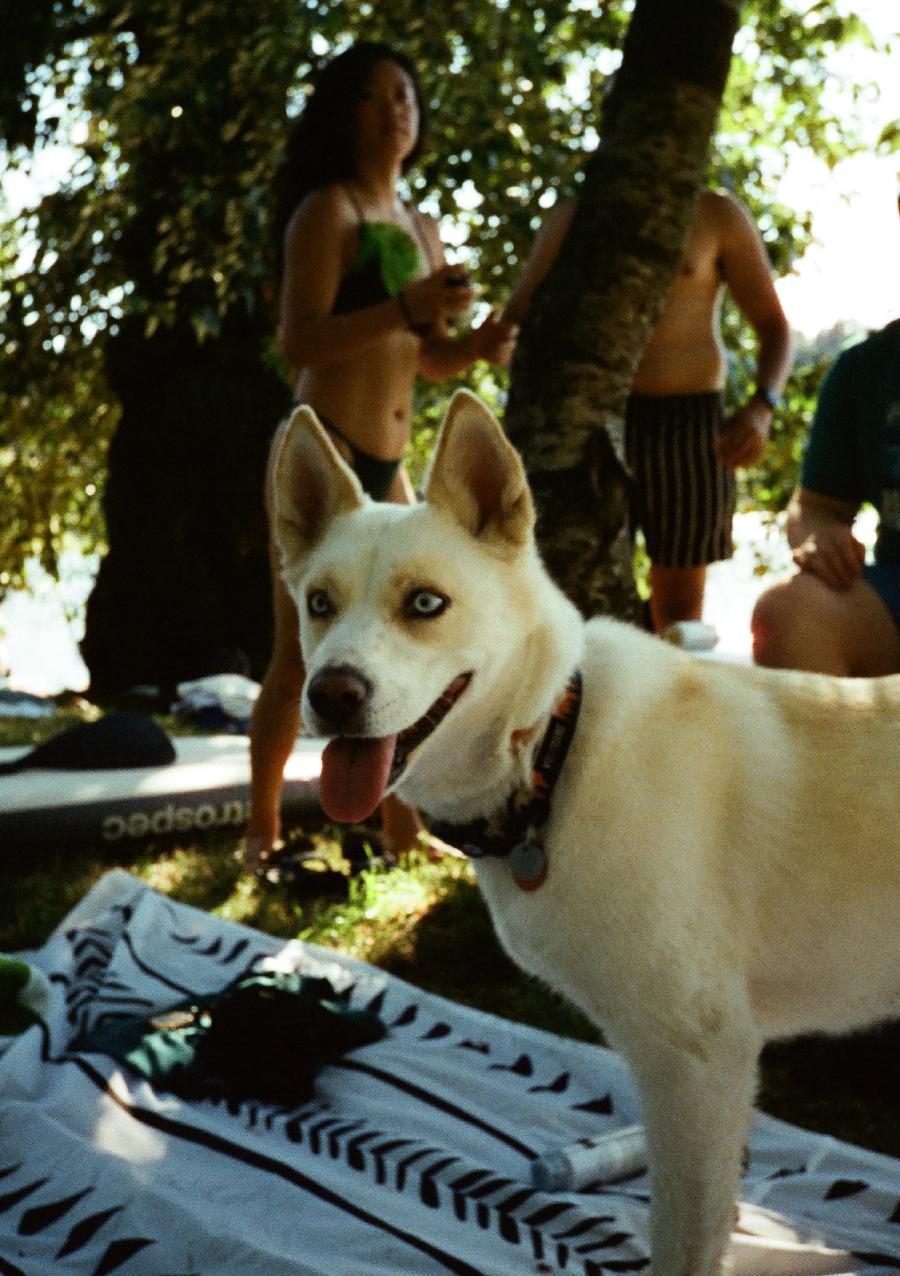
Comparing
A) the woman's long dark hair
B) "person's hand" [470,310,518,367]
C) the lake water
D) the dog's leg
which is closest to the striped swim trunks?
"person's hand" [470,310,518,367]

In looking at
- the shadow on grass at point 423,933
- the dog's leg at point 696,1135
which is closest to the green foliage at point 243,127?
the shadow on grass at point 423,933

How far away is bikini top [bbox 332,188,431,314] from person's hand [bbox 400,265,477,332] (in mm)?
346

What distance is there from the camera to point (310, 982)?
2.92 m

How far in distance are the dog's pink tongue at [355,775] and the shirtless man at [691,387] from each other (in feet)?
7.03

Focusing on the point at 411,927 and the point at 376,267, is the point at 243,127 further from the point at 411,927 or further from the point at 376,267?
the point at 411,927

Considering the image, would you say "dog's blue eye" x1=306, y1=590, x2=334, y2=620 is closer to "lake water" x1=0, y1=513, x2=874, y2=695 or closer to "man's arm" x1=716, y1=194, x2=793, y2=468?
"man's arm" x1=716, y1=194, x2=793, y2=468

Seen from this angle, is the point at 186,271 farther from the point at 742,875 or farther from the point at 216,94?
the point at 742,875

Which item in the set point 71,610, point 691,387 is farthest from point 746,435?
point 71,610

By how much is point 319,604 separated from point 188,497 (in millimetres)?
7739

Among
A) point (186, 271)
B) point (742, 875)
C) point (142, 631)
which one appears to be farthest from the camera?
point (142, 631)

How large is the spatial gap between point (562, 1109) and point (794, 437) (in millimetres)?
5657

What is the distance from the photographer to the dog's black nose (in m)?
1.78

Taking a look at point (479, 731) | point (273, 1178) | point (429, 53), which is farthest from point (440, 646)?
point (429, 53)

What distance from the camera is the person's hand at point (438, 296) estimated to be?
314 centimetres
